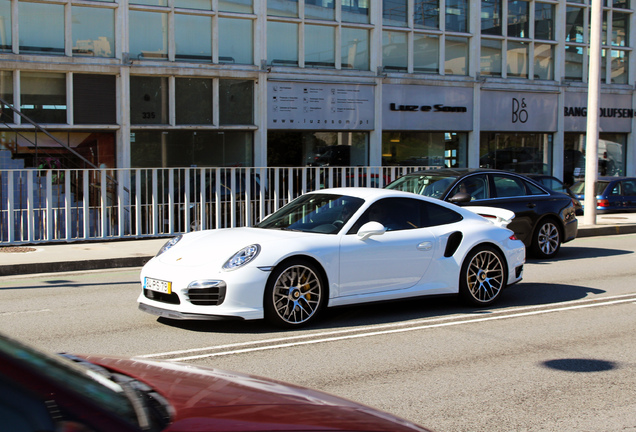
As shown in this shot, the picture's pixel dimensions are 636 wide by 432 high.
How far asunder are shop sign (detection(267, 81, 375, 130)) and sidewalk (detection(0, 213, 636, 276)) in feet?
26.3

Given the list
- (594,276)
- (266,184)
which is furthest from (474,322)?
(266,184)

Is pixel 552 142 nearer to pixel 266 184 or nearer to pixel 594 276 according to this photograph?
pixel 266 184

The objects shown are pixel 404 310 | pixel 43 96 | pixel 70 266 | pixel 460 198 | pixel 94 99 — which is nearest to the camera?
pixel 404 310

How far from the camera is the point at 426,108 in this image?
24.9 metres

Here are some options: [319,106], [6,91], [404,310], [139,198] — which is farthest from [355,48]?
[404,310]

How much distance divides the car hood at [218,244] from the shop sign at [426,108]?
16.6m

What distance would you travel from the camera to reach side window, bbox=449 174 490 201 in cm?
1262

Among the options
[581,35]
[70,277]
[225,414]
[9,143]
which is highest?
[581,35]

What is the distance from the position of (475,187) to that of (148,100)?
11.2 m

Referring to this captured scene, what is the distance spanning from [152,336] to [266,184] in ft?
31.6

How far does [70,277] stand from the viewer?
1164 cm

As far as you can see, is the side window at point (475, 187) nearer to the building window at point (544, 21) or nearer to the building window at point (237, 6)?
the building window at point (237, 6)

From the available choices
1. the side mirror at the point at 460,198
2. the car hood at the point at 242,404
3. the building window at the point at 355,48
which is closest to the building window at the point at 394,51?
the building window at the point at 355,48

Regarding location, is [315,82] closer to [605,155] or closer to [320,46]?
[320,46]
